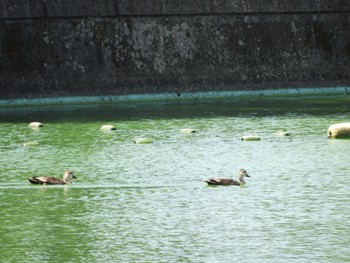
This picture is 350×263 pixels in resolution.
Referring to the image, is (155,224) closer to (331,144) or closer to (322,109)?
(331,144)

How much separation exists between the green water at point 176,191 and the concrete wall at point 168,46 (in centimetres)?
346

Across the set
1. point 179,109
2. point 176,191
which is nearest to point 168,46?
point 179,109

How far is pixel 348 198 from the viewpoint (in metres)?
13.2

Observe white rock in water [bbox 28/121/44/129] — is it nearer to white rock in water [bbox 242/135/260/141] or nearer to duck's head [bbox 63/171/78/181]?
white rock in water [bbox 242/135/260/141]

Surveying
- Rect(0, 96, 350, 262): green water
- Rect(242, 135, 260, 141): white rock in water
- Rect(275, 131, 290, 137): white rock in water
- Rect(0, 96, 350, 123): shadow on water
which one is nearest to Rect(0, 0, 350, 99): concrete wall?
Rect(0, 96, 350, 123): shadow on water

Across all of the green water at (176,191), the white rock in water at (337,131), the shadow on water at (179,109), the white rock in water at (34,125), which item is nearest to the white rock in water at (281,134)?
the green water at (176,191)

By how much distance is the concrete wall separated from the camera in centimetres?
2614

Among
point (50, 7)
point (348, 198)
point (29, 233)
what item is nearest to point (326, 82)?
point (50, 7)

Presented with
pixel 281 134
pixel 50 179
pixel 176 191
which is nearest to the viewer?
pixel 176 191

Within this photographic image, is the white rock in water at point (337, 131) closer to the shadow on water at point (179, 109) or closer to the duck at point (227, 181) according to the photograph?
the shadow on water at point (179, 109)

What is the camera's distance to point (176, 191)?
14102mm

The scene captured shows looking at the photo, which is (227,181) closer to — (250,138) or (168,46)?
(250,138)

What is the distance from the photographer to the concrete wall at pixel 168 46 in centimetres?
2614

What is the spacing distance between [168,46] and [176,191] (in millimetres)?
13462
